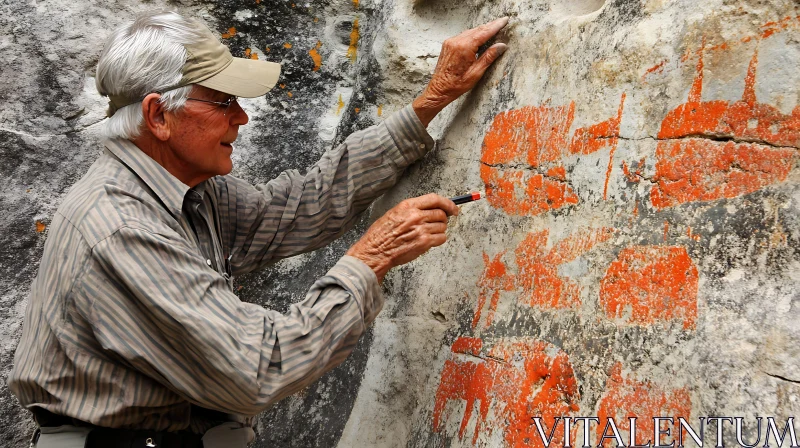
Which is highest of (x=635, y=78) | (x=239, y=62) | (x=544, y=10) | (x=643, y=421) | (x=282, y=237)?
(x=544, y=10)

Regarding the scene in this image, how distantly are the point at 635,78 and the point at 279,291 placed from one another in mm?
1257

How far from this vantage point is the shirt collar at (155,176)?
5.02ft

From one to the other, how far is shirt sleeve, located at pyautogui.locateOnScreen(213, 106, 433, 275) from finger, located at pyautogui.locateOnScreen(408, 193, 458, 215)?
0.34 m

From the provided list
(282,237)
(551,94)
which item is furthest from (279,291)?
(551,94)

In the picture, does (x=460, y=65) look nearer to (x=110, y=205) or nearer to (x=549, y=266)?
(x=549, y=266)

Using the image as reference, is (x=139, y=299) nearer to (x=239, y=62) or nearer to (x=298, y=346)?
(x=298, y=346)

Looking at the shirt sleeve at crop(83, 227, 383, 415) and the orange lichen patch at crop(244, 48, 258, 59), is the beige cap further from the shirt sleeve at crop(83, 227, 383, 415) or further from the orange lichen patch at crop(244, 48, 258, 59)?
the orange lichen patch at crop(244, 48, 258, 59)

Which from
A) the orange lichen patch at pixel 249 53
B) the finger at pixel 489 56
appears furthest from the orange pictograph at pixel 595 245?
the orange lichen patch at pixel 249 53

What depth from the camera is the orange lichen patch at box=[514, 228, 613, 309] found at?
1485 mm

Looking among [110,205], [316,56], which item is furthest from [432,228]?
[316,56]

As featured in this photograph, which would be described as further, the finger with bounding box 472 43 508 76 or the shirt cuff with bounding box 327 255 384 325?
the finger with bounding box 472 43 508 76

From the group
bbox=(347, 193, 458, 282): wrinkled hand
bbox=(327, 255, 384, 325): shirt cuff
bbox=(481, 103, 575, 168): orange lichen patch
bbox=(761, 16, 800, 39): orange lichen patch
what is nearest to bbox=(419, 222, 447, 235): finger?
bbox=(347, 193, 458, 282): wrinkled hand

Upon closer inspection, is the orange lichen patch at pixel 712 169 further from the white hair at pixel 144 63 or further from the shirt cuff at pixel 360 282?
the white hair at pixel 144 63

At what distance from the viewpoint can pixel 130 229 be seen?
1358mm
